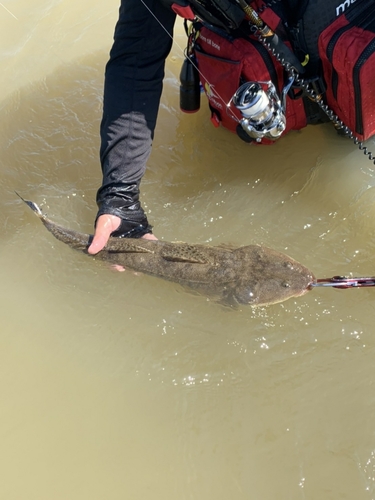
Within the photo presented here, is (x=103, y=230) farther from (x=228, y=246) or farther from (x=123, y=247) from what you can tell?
(x=228, y=246)

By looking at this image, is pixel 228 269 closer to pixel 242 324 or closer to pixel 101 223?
pixel 242 324

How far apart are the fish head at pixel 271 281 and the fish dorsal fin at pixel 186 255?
38 centimetres

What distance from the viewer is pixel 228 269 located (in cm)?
375

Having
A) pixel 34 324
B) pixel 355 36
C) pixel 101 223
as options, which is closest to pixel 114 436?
pixel 34 324

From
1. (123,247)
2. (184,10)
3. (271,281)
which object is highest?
(184,10)

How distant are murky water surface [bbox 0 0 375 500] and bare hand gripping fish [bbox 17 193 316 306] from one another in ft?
0.99

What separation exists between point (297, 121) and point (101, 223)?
217 centimetres

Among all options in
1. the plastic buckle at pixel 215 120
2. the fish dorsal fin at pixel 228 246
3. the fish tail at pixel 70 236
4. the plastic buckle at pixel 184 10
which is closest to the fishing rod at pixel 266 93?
the plastic buckle at pixel 184 10

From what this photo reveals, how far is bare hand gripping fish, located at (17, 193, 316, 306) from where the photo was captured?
3.55m

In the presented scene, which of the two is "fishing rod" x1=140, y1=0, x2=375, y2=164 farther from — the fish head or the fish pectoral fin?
the fish pectoral fin

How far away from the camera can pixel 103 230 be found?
13.3 feet

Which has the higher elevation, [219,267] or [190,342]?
[219,267]

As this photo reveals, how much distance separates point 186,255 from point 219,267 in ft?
1.01

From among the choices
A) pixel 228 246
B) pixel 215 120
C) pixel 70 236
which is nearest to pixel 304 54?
pixel 215 120
